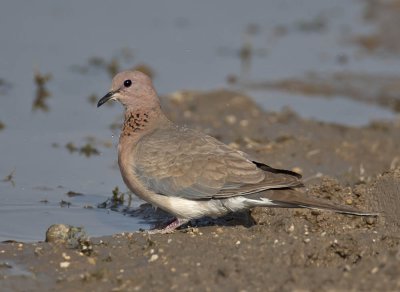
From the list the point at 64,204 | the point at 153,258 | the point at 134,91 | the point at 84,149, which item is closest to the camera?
the point at 153,258

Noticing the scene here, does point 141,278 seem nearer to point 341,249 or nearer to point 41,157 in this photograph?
point 341,249

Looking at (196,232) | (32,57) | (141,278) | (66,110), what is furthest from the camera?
(32,57)

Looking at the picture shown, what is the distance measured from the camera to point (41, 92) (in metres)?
12.7

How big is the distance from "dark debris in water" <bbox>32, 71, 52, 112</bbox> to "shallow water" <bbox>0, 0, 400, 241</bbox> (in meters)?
0.08

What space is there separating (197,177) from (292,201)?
29.7 inches

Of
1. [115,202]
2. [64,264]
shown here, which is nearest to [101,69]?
[115,202]

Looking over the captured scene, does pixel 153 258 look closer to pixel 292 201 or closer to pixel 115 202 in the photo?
pixel 292 201

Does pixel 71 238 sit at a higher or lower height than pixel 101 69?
lower

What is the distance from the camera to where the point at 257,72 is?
14570 millimetres

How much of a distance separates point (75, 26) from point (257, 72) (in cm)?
295

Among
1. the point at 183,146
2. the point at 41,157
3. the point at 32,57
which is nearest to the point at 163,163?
the point at 183,146

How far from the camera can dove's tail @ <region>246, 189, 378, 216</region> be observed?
750cm

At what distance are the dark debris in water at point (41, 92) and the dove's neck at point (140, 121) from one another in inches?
152

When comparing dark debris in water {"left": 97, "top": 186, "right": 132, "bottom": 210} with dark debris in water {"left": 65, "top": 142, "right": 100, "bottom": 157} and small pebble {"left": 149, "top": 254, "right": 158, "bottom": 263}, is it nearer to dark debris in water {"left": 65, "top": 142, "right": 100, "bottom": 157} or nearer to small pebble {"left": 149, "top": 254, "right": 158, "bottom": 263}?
dark debris in water {"left": 65, "top": 142, "right": 100, "bottom": 157}
